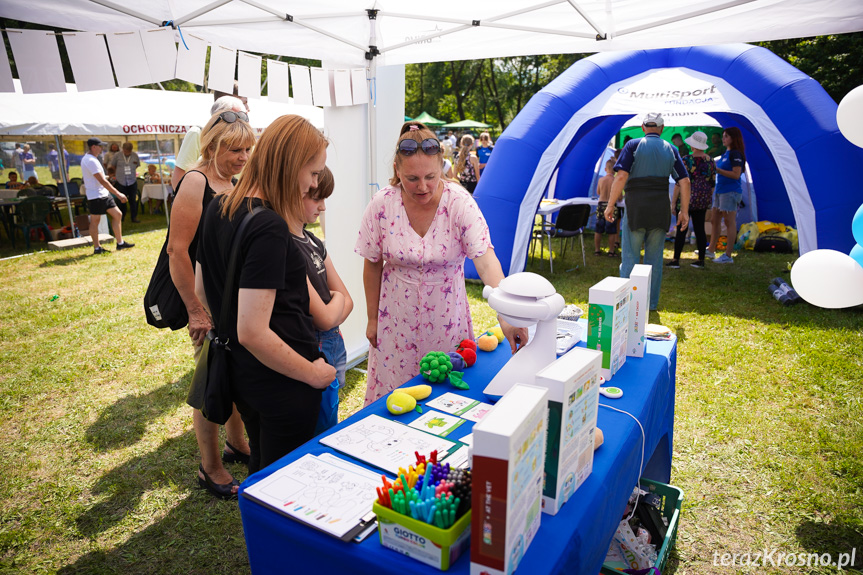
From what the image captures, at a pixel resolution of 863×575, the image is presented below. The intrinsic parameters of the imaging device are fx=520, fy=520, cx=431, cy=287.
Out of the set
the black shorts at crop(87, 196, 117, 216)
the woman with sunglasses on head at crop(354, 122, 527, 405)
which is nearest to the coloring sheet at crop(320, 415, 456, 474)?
the woman with sunglasses on head at crop(354, 122, 527, 405)

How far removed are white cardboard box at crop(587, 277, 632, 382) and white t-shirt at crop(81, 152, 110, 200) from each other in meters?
8.57

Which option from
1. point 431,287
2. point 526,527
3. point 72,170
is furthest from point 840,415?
point 72,170

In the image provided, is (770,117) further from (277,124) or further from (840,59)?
(840,59)

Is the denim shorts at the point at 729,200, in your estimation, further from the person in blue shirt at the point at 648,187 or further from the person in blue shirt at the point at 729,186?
the person in blue shirt at the point at 648,187

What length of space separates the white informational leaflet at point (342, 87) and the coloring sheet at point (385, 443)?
7.95ft

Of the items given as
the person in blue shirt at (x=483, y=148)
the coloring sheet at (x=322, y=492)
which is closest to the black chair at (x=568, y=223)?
the person in blue shirt at (x=483, y=148)

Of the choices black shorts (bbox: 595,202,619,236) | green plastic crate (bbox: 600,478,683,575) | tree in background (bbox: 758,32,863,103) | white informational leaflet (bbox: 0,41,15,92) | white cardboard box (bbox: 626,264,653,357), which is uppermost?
tree in background (bbox: 758,32,863,103)

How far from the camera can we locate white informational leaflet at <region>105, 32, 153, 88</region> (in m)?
2.29

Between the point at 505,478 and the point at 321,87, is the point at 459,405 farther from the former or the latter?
the point at 321,87

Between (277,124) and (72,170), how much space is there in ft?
65.4

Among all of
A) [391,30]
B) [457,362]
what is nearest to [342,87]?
[391,30]

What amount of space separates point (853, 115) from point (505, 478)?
2563 millimetres

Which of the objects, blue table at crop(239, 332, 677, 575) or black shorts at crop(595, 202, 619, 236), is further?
black shorts at crop(595, 202, 619, 236)

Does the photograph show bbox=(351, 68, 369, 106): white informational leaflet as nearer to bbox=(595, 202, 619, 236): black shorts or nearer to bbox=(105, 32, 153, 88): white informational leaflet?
bbox=(105, 32, 153, 88): white informational leaflet
